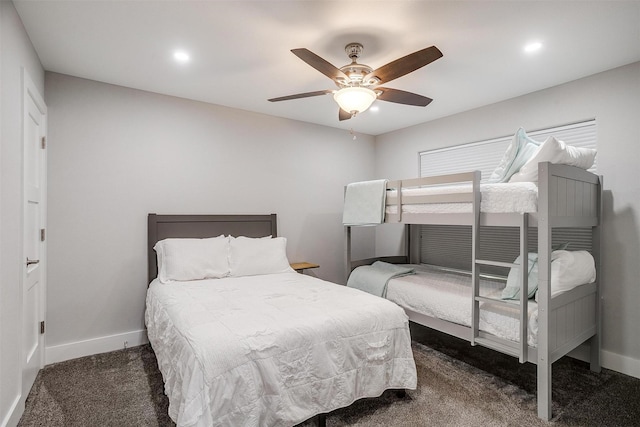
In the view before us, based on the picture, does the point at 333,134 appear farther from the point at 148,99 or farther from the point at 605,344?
the point at 605,344

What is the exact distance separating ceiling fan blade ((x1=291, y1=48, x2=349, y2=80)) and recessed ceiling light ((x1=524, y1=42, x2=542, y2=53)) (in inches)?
54.0

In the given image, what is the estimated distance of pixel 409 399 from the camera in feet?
7.75

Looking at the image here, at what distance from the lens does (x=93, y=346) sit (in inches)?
122

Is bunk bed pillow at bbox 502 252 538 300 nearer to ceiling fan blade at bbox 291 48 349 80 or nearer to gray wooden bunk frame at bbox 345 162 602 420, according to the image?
gray wooden bunk frame at bbox 345 162 602 420

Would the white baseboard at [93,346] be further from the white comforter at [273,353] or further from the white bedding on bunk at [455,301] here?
the white bedding on bunk at [455,301]

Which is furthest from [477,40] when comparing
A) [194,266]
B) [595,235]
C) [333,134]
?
[194,266]

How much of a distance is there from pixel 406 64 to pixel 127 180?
2807mm

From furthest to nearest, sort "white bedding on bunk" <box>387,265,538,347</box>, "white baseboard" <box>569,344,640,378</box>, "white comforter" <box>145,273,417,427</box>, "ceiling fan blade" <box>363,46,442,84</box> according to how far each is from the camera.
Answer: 1. "white baseboard" <box>569,344,640,378</box>
2. "white bedding on bunk" <box>387,265,538,347</box>
3. "ceiling fan blade" <box>363,46,442,84</box>
4. "white comforter" <box>145,273,417,427</box>

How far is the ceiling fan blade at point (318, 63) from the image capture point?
1973 millimetres

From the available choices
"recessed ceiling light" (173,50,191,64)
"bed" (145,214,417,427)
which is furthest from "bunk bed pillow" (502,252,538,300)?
"recessed ceiling light" (173,50,191,64)

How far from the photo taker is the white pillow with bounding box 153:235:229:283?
3.10 metres

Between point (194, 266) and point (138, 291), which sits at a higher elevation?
point (194, 266)

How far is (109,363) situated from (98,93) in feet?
8.17

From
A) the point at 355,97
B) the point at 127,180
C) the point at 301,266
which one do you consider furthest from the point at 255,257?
the point at 355,97
